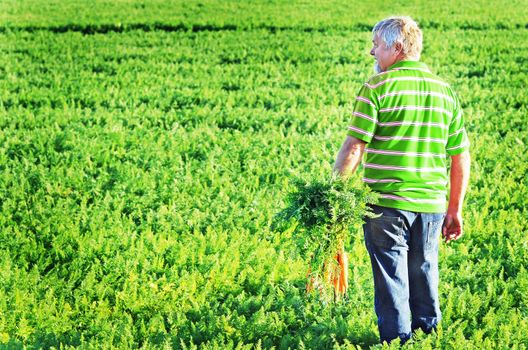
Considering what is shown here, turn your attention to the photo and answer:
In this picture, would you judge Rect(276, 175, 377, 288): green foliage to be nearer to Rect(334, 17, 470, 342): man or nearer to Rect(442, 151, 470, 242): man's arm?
Rect(334, 17, 470, 342): man

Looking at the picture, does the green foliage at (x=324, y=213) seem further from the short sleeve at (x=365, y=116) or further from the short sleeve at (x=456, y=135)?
the short sleeve at (x=456, y=135)

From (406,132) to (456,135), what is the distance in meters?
0.39

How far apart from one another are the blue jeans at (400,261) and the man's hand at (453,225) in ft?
1.03

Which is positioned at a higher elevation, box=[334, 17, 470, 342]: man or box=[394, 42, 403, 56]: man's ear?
box=[394, 42, 403, 56]: man's ear

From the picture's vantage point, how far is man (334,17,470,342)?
2977 millimetres

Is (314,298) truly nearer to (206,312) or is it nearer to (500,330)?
(206,312)

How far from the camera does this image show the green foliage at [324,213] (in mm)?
3100

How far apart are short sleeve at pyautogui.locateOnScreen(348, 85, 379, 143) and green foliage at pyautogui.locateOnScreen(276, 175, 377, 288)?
0.94ft

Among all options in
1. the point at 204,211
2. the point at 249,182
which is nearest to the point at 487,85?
the point at 249,182

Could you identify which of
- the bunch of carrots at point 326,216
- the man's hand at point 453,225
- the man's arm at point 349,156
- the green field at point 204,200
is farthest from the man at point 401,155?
the green field at point 204,200

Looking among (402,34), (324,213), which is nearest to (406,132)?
(402,34)

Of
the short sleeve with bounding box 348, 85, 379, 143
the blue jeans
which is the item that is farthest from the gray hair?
the blue jeans

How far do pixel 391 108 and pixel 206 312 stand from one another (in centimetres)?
202

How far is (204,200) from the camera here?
Answer: 582 cm
